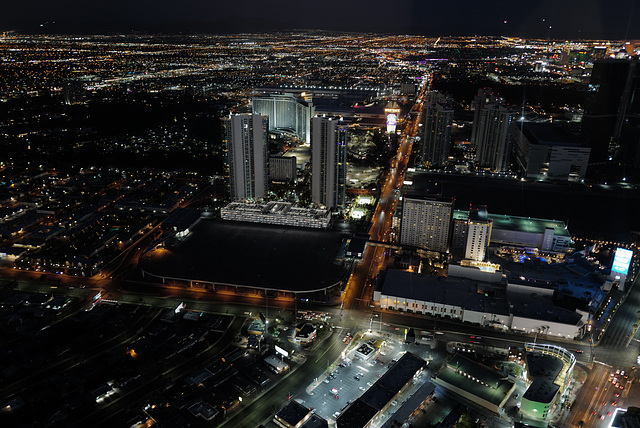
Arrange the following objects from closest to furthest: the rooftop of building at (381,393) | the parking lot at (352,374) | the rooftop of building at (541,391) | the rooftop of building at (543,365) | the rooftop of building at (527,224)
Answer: the rooftop of building at (381,393) < the rooftop of building at (541,391) < the parking lot at (352,374) < the rooftop of building at (543,365) < the rooftop of building at (527,224)

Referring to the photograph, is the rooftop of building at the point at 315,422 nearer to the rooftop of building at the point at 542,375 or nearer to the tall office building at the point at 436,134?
the rooftop of building at the point at 542,375

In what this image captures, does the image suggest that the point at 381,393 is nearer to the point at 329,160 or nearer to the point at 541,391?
the point at 541,391

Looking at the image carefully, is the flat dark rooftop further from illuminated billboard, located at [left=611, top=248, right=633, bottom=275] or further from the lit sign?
illuminated billboard, located at [left=611, top=248, right=633, bottom=275]

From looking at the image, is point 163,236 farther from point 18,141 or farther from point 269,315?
point 18,141

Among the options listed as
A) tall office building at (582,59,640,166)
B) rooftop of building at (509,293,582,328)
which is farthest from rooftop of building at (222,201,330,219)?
tall office building at (582,59,640,166)

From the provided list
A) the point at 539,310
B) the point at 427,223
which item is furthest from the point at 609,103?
the point at 539,310

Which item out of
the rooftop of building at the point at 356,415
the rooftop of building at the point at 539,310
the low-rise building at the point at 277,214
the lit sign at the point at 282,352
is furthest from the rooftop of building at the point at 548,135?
the rooftop of building at the point at 356,415

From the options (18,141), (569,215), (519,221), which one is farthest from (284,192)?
(18,141)
